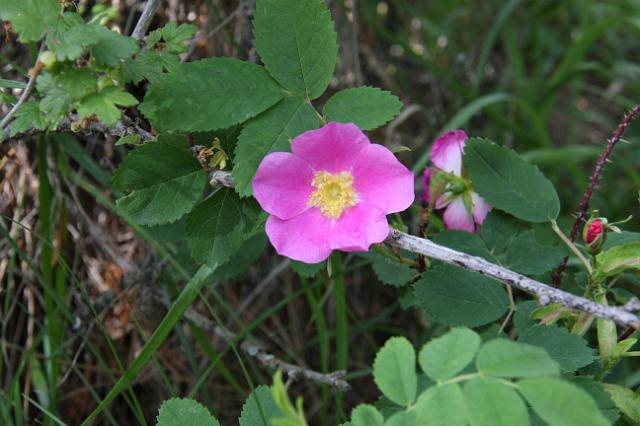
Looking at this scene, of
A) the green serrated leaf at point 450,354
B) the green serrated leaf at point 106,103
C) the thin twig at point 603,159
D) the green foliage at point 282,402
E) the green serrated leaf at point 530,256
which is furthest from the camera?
the green serrated leaf at point 530,256

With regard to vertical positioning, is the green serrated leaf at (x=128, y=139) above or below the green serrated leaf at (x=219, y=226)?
above

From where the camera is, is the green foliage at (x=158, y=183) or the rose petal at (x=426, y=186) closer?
the green foliage at (x=158, y=183)

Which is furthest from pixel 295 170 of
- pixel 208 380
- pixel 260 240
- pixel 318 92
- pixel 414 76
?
pixel 414 76

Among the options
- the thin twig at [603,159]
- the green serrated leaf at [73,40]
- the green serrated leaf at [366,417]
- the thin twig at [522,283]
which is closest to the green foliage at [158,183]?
the green serrated leaf at [73,40]

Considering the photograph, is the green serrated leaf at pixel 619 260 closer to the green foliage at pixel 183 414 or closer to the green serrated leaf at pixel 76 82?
the green foliage at pixel 183 414

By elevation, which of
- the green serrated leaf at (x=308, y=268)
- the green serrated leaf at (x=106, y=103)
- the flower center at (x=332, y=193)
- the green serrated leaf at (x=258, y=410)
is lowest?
the green serrated leaf at (x=258, y=410)

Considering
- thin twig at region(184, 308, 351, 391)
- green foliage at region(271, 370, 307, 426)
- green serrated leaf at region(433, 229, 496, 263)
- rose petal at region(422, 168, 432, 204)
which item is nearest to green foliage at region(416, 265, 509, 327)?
green serrated leaf at region(433, 229, 496, 263)

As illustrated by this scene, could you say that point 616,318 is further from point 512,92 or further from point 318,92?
point 512,92

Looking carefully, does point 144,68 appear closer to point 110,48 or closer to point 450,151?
point 110,48
